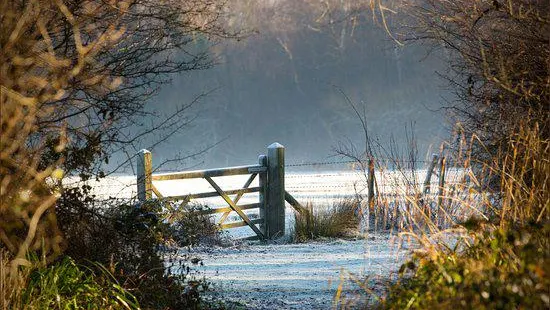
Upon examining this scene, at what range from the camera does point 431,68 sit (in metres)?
40.0

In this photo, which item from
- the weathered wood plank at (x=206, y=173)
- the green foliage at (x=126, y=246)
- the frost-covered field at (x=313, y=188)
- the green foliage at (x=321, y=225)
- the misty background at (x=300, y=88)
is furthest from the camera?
the misty background at (x=300, y=88)

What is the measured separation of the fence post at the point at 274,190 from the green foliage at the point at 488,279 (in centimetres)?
709

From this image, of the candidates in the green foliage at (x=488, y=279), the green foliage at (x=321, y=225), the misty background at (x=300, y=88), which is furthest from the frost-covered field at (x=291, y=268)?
the misty background at (x=300, y=88)

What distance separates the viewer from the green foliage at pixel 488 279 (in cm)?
314

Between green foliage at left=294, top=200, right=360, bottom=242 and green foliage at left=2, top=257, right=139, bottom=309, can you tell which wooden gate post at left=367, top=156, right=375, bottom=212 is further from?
green foliage at left=2, top=257, right=139, bottom=309

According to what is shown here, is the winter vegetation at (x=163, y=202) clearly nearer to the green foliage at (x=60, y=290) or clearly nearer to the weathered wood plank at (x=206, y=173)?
the green foliage at (x=60, y=290)

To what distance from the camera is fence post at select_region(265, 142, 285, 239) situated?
455 inches

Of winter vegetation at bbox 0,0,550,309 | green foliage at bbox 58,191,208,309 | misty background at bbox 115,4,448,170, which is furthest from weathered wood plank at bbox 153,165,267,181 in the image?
misty background at bbox 115,4,448,170

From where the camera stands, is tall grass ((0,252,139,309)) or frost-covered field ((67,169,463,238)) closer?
tall grass ((0,252,139,309))

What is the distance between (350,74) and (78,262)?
3551 centimetres

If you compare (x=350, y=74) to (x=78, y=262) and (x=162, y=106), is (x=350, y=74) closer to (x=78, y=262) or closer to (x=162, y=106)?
(x=162, y=106)

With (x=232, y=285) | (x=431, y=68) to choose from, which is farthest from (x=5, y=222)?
(x=431, y=68)

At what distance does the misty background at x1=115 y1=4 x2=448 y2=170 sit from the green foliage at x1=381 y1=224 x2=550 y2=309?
1368 inches

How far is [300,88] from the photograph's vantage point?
40531 millimetres
